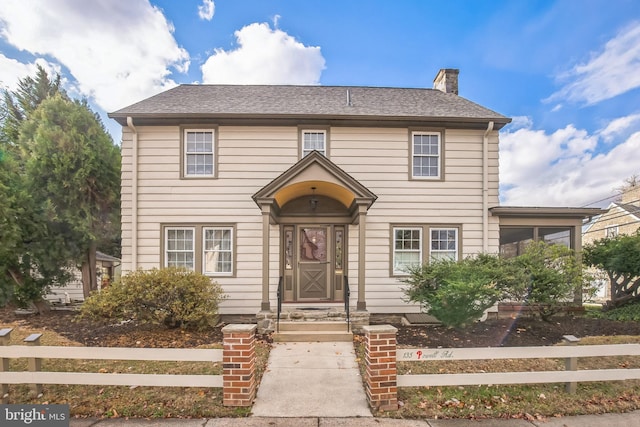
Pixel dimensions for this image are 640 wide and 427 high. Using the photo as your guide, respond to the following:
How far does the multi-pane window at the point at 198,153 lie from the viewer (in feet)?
29.3

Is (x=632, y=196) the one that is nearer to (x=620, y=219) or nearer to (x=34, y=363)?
(x=620, y=219)

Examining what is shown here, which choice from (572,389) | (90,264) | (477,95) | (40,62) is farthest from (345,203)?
(40,62)

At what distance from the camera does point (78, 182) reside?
9.99m

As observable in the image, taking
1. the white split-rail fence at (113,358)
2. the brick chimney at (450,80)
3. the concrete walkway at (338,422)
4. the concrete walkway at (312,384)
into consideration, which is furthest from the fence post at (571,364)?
the brick chimney at (450,80)

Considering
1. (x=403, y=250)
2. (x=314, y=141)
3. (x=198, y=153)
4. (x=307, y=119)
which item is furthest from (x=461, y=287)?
(x=198, y=153)

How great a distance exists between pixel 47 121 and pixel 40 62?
17379mm

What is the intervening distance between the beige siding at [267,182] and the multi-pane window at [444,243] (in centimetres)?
26

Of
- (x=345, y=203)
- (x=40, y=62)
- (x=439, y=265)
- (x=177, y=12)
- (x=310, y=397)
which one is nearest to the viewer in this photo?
(x=310, y=397)

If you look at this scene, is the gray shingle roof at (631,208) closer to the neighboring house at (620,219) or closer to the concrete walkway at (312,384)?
the neighboring house at (620,219)

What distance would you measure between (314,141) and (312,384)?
6328 mm

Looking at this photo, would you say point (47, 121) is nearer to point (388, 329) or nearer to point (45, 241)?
point (45, 241)

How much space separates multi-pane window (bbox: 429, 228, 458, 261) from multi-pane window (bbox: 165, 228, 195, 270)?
6784mm

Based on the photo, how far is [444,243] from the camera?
9102 millimetres

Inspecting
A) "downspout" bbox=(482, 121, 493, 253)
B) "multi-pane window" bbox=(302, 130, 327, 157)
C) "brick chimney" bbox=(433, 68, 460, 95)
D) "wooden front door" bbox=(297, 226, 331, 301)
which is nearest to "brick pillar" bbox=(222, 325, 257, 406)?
"wooden front door" bbox=(297, 226, 331, 301)
